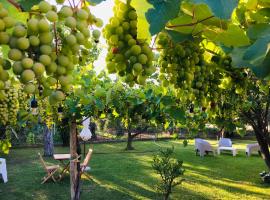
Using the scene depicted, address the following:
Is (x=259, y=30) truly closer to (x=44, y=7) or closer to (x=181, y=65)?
(x=181, y=65)

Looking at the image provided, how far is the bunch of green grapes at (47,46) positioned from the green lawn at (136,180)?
26.6 feet

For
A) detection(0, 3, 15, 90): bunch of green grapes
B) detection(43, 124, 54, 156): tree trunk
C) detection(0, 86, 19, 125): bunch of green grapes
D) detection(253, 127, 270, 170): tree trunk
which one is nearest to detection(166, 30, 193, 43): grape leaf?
detection(0, 3, 15, 90): bunch of green grapes

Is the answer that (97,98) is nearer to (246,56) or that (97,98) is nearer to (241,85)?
(241,85)

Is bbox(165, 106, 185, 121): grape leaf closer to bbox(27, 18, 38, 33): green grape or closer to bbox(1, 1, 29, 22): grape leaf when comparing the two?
bbox(1, 1, 29, 22): grape leaf

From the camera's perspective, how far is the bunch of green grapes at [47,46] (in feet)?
2.25

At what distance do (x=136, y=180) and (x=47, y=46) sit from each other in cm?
1013

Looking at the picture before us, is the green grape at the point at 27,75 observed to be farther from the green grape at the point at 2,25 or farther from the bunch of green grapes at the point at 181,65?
the bunch of green grapes at the point at 181,65

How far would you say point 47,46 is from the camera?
2.37 feet

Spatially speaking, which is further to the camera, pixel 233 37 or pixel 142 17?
pixel 233 37

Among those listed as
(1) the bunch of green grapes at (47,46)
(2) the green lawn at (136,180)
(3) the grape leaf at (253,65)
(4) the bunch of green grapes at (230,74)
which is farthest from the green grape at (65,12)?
(2) the green lawn at (136,180)

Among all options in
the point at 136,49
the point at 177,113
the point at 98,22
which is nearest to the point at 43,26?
the point at 98,22

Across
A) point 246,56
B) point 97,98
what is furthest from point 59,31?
point 97,98

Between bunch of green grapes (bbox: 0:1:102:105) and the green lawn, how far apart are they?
8.09 metres

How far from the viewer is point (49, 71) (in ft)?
2.45
